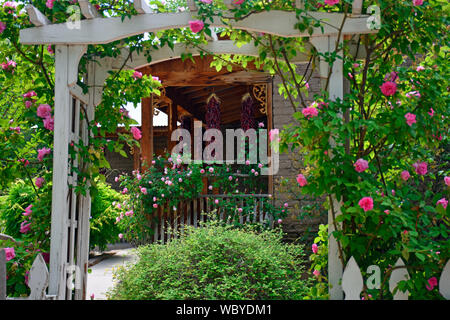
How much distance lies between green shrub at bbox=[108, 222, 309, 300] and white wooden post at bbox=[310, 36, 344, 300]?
0.71 meters

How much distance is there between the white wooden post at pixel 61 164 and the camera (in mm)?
2713

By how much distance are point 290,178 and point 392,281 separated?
4208 millimetres

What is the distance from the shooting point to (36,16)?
2742 mm

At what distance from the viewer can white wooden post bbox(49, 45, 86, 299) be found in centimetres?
271

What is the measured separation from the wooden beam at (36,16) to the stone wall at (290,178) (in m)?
3.94

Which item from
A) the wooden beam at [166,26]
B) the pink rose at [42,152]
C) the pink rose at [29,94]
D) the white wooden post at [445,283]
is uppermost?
the wooden beam at [166,26]

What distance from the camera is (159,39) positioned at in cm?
336

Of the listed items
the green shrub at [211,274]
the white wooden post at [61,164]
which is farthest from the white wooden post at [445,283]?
the white wooden post at [61,164]

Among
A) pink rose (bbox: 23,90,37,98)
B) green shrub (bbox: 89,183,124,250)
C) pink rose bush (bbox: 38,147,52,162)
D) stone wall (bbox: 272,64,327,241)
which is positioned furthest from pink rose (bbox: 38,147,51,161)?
stone wall (bbox: 272,64,327,241)

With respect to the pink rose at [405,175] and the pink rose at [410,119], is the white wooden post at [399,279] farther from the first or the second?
the pink rose at [410,119]

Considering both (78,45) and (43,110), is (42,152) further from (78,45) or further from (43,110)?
(78,45)

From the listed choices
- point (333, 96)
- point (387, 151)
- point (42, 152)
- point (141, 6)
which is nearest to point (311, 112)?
point (333, 96)
